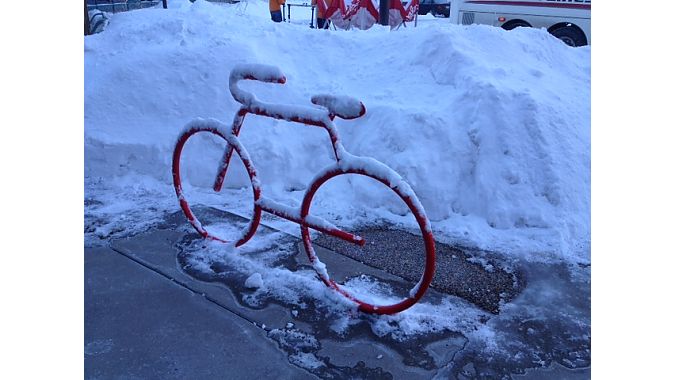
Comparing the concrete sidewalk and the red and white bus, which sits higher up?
the red and white bus

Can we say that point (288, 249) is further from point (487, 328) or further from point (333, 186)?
point (487, 328)

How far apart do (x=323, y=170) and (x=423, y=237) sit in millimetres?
707

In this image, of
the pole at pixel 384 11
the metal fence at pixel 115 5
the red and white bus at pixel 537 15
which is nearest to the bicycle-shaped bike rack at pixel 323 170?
the red and white bus at pixel 537 15

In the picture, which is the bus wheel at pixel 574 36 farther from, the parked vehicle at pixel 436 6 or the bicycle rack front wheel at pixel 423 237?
the parked vehicle at pixel 436 6

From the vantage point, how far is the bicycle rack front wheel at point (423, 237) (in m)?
2.82

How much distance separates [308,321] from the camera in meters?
3.09

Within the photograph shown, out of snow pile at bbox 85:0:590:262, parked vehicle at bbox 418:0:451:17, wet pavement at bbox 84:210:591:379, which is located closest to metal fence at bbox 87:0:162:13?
snow pile at bbox 85:0:590:262

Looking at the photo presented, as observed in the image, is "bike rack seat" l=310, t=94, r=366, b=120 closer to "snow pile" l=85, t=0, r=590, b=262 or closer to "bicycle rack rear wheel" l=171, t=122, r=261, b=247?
"bicycle rack rear wheel" l=171, t=122, r=261, b=247

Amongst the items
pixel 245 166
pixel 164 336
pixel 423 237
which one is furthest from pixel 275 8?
pixel 164 336

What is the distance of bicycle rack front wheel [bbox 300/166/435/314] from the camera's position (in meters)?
2.82

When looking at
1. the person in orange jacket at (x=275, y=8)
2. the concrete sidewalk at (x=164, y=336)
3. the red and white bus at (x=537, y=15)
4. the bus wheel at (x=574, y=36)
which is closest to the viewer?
the concrete sidewalk at (x=164, y=336)

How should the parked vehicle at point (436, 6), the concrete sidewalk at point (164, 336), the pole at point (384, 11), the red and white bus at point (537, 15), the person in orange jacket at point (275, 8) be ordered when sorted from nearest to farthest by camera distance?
the concrete sidewalk at point (164, 336), the red and white bus at point (537, 15), the pole at point (384, 11), the person in orange jacket at point (275, 8), the parked vehicle at point (436, 6)

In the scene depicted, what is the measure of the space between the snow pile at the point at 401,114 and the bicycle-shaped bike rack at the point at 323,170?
1176 mm

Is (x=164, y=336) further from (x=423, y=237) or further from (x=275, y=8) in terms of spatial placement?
(x=275, y=8)
